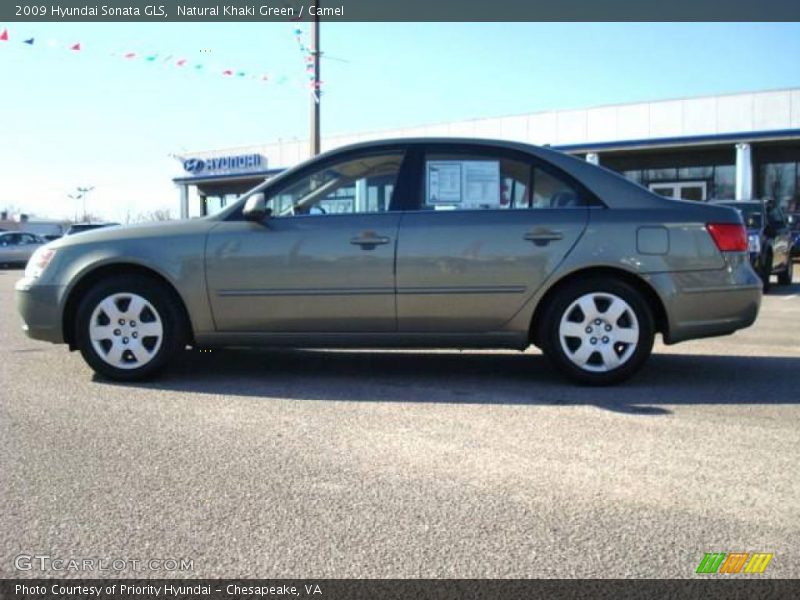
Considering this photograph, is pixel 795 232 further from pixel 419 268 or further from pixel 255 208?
pixel 255 208

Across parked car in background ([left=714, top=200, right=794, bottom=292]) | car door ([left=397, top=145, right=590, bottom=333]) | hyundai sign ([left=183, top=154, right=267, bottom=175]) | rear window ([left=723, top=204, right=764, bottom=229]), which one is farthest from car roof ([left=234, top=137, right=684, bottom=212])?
hyundai sign ([left=183, top=154, right=267, bottom=175])

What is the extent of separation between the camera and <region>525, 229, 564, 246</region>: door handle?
504 cm

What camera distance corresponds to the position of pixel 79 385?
5285 millimetres

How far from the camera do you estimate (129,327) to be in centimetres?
525

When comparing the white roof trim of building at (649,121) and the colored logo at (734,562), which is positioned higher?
the white roof trim of building at (649,121)

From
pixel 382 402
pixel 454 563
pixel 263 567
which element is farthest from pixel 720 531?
pixel 382 402

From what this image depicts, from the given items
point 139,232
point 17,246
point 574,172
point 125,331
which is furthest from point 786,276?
point 17,246

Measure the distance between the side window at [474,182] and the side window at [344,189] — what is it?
10.7 inches

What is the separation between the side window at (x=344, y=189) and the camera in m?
5.27

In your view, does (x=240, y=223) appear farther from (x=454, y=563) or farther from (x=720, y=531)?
(x=720, y=531)

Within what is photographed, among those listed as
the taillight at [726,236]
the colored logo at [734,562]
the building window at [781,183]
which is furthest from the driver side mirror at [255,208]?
the building window at [781,183]

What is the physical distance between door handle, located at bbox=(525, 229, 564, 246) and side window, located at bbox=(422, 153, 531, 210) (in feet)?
0.81

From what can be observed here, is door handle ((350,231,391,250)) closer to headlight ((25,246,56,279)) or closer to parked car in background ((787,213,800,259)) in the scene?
headlight ((25,246,56,279))

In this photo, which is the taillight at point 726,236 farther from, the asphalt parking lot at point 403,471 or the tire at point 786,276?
the tire at point 786,276
